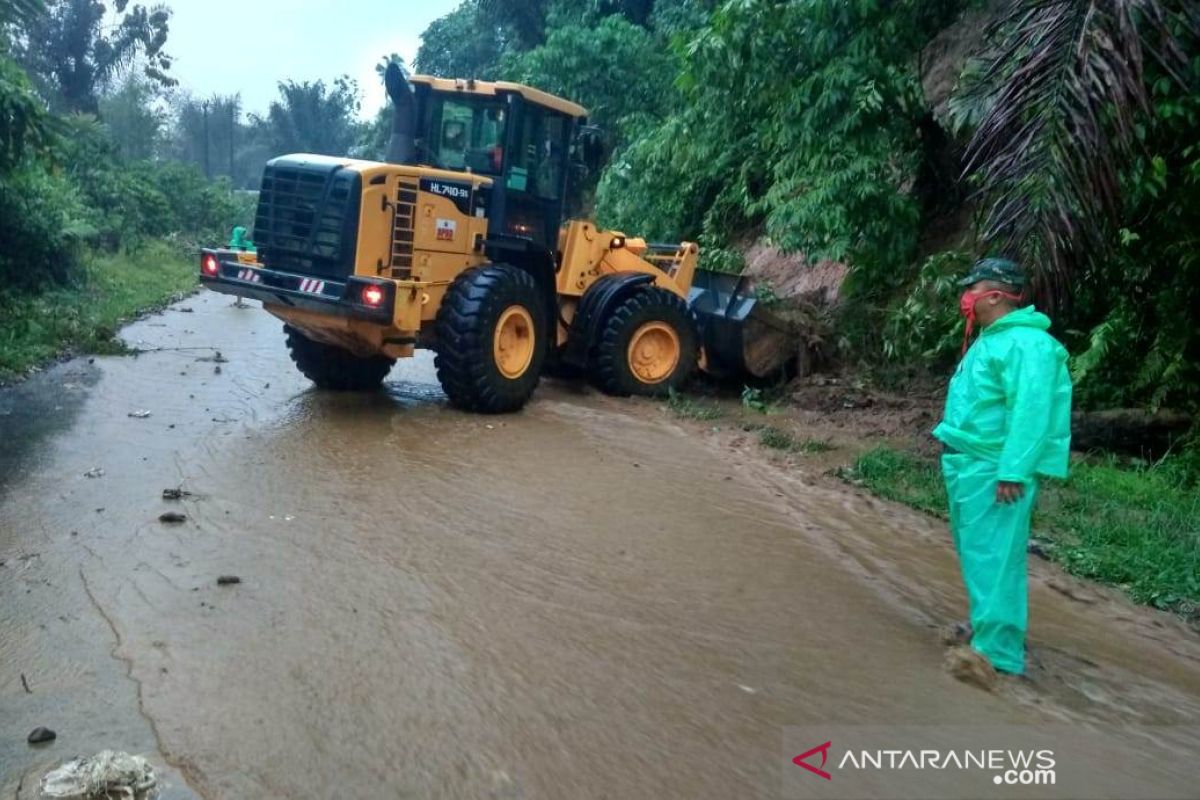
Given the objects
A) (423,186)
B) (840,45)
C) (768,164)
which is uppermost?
(840,45)

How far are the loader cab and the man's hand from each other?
6.20 meters

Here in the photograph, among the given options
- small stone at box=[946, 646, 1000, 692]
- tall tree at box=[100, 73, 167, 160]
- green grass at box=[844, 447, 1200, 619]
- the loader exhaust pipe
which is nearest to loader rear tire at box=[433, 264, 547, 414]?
the loader exhaust pipe

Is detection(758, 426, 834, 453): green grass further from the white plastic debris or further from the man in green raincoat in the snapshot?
the white plastic debris

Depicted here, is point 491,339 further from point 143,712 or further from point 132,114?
point 132,114

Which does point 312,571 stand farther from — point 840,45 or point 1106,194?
point 840,45

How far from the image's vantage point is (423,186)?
874cm

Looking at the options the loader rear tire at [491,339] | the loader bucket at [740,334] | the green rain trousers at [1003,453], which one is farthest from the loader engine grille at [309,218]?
the green rain trousers at [1003,453]

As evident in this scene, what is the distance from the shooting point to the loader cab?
31.0 feet

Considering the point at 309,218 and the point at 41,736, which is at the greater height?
the point at 309,218

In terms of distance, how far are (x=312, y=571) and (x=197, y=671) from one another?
1.23 meters

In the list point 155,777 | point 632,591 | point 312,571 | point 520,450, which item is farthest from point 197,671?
point 520,450

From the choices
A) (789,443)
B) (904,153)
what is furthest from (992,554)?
(904,153)

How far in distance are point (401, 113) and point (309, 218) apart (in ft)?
5.71

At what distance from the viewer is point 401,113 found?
970 centimetres
